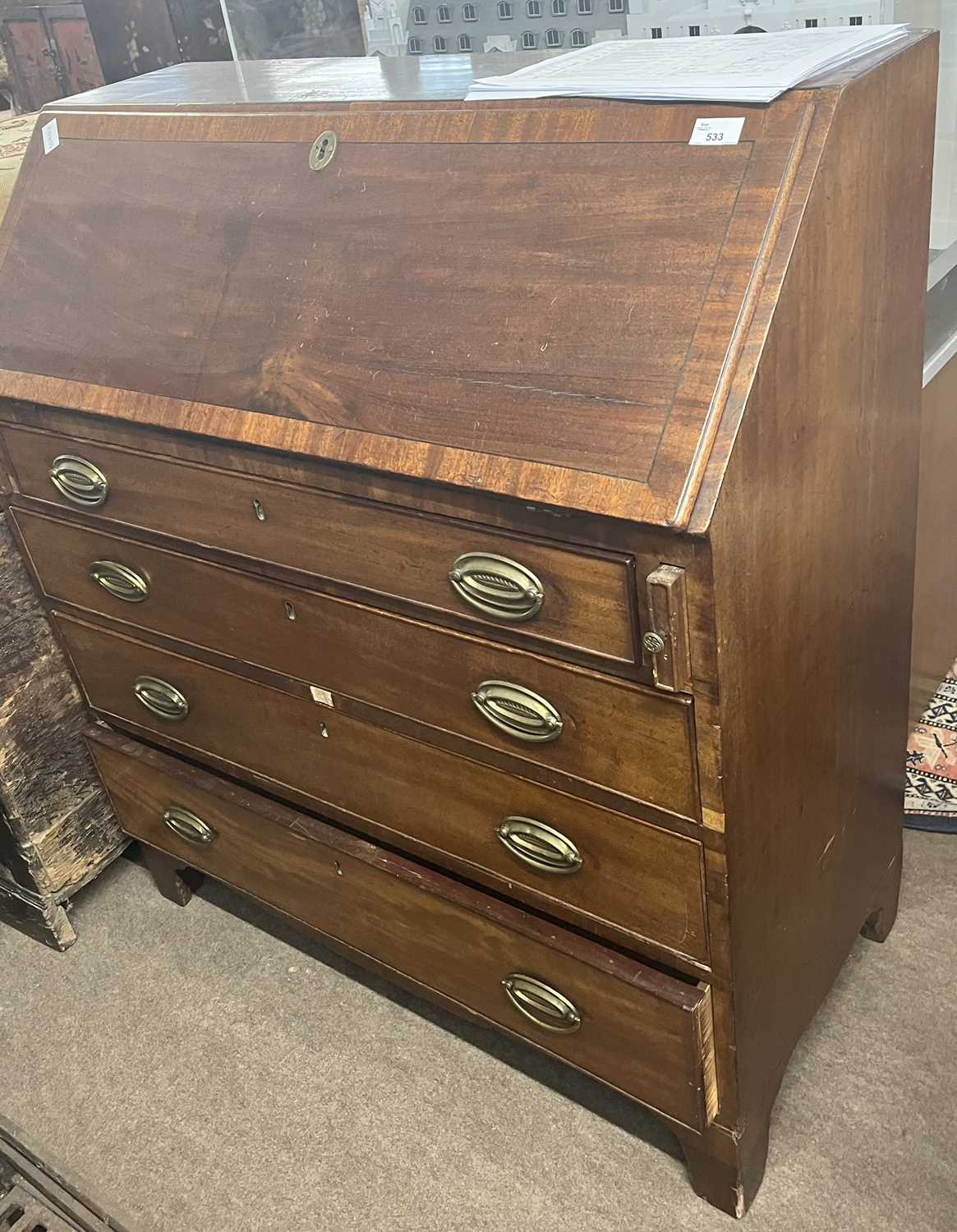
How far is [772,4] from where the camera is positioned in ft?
5.52

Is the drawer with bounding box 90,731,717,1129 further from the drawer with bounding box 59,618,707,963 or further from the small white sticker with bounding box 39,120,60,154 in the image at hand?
the small white sticker with bounding box 39,120,60,154

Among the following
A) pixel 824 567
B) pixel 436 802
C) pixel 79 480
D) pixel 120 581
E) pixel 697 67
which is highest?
pixel 697 67

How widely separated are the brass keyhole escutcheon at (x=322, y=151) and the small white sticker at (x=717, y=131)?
0.42m

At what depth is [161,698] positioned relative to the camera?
5.38ft

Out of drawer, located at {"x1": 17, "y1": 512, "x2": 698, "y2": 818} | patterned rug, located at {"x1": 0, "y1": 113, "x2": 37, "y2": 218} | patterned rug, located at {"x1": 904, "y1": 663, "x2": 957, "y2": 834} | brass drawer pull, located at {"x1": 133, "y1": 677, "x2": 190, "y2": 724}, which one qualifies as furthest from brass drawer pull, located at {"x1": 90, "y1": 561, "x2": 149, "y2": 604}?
patterned rug, located at {"x1": 904, "y1": 663, "x2": 957, "y2": 834}

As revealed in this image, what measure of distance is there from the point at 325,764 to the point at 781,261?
853 millimetres

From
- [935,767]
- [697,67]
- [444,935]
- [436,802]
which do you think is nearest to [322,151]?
[697,67]

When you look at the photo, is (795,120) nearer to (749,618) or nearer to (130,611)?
(749,618)

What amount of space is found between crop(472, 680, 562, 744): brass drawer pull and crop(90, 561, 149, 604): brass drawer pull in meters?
0.55

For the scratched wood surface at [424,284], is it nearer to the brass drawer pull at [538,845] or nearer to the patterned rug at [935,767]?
the brass drawer pull at [538,845]

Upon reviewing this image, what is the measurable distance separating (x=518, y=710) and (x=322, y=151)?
628mm

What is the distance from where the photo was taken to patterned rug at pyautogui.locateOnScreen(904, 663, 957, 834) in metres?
1.91

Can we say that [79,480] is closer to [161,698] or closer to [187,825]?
[161,698]

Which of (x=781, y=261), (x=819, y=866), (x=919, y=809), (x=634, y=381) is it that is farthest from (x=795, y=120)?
(x=919, y=809)
